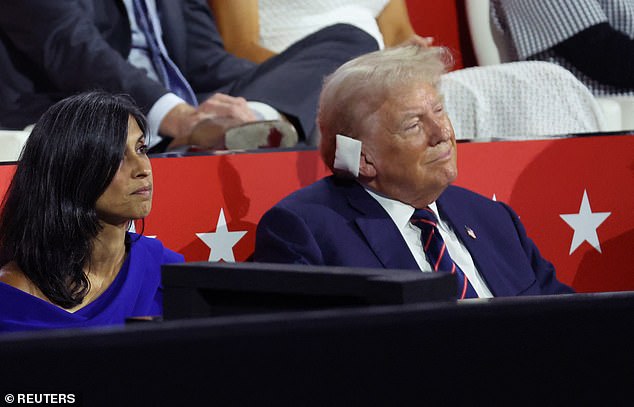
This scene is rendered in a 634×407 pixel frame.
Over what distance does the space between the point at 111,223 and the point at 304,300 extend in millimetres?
1040

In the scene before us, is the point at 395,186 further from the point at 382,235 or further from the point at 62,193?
the point at 62,193

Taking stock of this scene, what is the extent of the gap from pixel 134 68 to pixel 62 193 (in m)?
0.89

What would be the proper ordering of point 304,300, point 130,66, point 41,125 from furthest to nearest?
point 130,66 < point 41,125 < point 304,300

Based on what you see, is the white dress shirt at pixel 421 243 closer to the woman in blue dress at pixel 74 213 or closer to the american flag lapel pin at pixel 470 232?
the american flag lapel pin at pixel 470 232

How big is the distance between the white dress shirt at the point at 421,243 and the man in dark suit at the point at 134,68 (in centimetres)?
61

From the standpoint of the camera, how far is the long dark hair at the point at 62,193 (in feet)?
4.89

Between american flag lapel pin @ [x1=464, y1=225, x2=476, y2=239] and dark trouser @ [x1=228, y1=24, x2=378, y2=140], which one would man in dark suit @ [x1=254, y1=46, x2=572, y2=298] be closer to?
american flag lapel pin @ [x1=464, y1=225, x2=476, y2=239]

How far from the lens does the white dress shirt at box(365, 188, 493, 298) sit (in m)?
1.72

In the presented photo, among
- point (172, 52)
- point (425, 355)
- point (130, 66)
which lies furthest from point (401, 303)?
point (172, 52)

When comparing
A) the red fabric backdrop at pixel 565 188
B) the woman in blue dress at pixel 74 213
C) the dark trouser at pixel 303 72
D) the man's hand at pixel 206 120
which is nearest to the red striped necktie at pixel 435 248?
the red fabric backdrop at pixel 565 188

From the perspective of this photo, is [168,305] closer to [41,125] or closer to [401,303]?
[401,303]

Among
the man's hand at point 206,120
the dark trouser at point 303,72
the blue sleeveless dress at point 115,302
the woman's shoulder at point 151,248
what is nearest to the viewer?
the blue sleeveless dress at point 115,302

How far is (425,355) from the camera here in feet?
1.58

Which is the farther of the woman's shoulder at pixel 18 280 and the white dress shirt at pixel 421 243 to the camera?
the white dress shirt at pixel 421 243
